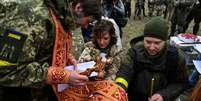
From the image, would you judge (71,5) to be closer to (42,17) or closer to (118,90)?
(42,17)

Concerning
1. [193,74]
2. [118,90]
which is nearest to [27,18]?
[118,90]

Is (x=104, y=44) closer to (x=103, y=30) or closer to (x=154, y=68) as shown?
(x=103, y=30)

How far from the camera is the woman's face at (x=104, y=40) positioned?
4.99 meters

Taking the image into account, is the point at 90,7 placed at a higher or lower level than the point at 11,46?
higher

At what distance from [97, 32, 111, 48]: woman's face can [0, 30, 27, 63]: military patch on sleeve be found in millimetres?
2513

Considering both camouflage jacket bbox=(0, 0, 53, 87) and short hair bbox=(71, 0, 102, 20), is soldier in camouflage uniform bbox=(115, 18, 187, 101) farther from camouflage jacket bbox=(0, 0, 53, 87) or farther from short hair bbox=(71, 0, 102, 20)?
camouflage jacket bbox=(0, 0, 53, 87)

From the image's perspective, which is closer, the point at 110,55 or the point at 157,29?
the point at 157,29

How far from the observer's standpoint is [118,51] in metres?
5.02

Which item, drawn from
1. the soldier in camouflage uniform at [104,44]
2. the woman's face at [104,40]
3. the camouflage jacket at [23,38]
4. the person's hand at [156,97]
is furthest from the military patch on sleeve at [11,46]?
the woman's face at [104,40]

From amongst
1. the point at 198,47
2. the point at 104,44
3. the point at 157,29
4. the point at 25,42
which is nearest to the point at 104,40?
the point at 104,44

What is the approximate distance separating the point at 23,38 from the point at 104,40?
255 centimetres

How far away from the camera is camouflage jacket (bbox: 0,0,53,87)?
8.26 ft

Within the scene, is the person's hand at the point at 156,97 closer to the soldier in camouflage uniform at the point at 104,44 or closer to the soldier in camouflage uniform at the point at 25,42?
the soldier in camouflage uniform at the point at 25,42

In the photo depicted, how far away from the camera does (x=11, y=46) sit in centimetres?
254
